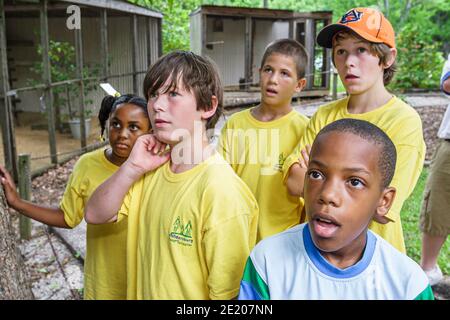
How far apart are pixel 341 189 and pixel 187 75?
0.75m

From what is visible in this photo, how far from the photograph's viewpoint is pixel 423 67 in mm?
14977

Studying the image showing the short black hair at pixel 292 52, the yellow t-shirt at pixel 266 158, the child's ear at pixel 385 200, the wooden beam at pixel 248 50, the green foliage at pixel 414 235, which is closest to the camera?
the child's ear at pixel 385 200

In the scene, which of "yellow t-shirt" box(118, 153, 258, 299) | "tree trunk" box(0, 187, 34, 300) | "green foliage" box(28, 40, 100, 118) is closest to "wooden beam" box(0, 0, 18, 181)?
"green foliage" box(28, 40, 100, 118)

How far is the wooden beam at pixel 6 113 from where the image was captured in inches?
209

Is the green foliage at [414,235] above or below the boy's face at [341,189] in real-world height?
below

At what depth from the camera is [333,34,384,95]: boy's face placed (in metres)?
1.91

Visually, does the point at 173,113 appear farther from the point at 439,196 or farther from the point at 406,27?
the point at 406,27

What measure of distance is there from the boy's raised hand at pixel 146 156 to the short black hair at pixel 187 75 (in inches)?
7.3

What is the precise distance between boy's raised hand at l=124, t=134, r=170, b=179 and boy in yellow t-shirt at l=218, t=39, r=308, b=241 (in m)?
0.75

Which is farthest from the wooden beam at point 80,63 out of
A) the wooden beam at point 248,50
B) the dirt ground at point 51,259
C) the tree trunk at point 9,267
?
the wooden beam at point 248,50

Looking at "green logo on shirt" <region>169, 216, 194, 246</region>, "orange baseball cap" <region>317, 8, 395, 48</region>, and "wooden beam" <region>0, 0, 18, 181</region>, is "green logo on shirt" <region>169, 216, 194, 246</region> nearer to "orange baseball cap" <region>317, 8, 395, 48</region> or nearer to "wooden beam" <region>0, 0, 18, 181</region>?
"orange baseball cap" <region>317, 8, 395, 48</region>

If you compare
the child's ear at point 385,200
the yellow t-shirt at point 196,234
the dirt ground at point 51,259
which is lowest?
the dirt ground at point 51,259

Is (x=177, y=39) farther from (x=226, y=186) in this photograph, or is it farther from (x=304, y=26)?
(x=226, y=186)

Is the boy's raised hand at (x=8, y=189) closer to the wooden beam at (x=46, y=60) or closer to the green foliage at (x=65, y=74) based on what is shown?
the wooden beam at (x=46, y=60)
